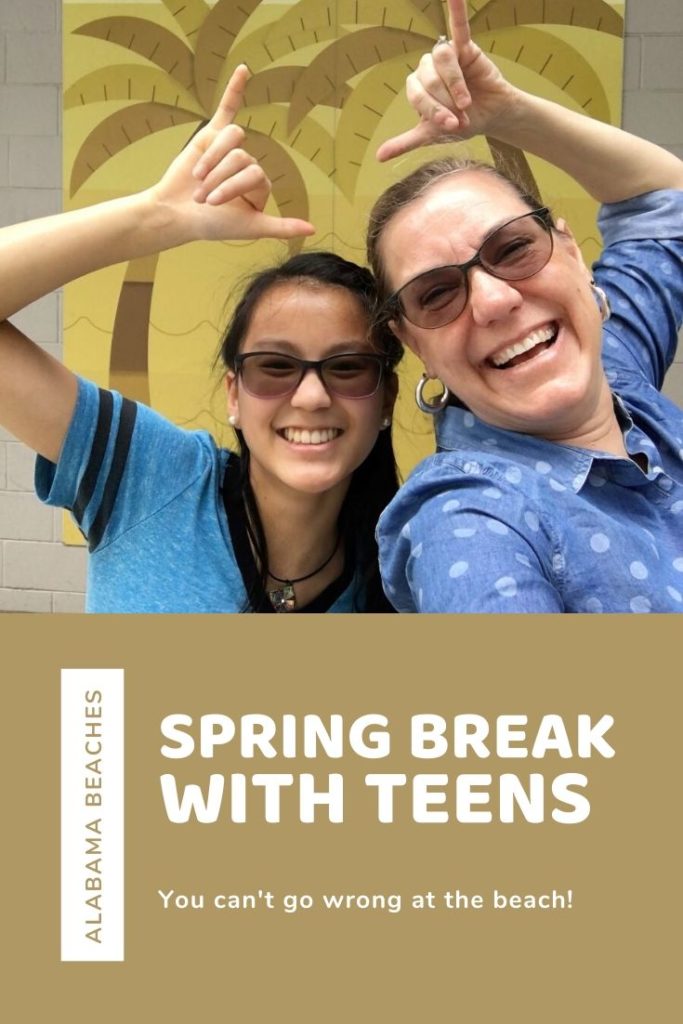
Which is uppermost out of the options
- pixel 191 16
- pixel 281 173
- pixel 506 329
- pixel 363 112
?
pixel 191 16

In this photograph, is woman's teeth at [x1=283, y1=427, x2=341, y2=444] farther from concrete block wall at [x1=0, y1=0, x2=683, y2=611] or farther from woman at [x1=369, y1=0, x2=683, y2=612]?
concrete block wall at [x1=0, y1=0, x2=683, y2=611]

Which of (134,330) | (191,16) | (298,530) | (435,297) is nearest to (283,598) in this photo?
(298,530)

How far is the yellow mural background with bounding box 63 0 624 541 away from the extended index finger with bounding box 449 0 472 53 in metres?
1.77

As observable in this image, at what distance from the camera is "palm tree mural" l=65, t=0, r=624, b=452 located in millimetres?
2941

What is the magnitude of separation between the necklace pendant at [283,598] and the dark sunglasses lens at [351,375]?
0.26 meters

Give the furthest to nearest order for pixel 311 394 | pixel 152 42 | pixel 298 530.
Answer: pixel 152 42 < pixel 298 530 < pixel 311 394

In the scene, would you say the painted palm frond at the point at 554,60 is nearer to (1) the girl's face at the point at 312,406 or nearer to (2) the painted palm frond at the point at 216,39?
(2) the painted palm frond at the point at 216,39

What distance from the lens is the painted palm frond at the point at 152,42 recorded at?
313cm

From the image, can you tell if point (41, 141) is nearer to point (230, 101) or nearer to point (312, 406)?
point (230, 101)

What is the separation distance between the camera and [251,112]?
3.09 meters

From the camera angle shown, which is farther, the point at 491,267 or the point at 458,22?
the point at 458,22

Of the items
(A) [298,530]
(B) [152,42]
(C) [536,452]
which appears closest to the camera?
(C) [536,452]

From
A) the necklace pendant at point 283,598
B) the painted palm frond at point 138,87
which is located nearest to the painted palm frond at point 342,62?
the painted palm frond at point 138,87

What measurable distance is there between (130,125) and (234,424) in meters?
2.23
